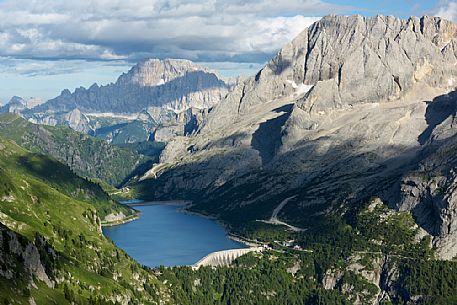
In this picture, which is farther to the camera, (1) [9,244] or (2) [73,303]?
(2) [73,303]

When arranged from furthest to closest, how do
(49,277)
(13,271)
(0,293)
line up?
(49,277) < (13,271) < (0,293)

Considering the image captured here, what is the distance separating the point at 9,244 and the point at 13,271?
26.3 feet

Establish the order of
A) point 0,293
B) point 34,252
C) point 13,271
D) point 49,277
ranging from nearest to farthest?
1. point 0,293
2. point 13,271
3. point 34,252
4. point 49,277

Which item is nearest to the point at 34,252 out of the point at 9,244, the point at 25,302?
the point at 9,244

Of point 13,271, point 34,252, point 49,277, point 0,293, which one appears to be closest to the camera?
point 0,293

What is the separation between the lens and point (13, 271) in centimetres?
16575

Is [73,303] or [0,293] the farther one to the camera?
[73,303]

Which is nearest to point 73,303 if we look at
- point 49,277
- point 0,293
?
point 49,277

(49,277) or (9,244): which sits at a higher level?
(9,244)

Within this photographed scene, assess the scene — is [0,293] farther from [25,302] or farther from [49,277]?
[49,277]

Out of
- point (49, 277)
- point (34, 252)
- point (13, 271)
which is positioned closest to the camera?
point (13, 271)

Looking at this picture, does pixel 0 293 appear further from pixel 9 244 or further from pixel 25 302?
pixel 9 244

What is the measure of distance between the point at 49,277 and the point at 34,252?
16499 millimetres

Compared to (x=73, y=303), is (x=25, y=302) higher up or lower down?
higher up
